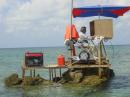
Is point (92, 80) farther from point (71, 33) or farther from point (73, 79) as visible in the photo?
point (71, 33)

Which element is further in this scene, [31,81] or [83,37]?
[31,81]

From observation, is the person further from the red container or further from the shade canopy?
the red container

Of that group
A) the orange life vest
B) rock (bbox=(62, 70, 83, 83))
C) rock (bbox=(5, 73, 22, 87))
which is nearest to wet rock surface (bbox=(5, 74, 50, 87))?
rock (bbox=(5, 73, 22, 87))

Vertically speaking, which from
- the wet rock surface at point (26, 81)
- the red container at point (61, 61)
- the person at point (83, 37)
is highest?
the person at point (83, 37)

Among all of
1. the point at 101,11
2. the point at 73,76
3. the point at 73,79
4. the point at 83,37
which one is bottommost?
the point at 73,79

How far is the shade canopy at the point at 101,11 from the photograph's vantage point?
914 inches

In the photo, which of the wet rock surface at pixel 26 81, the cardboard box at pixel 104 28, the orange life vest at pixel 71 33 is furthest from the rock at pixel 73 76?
the cardboard box at pixel 104 28

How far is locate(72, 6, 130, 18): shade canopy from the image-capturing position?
76.2 ft

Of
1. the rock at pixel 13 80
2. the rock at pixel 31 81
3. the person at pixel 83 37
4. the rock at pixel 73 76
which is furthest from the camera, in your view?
the rock at pixel 13 80

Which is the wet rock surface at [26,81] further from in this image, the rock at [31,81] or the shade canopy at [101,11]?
the shade canopy at [101,11]

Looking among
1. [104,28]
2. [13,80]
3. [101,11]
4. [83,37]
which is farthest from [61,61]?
[101,11]

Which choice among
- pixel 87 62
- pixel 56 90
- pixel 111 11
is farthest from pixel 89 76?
pixel 111 11

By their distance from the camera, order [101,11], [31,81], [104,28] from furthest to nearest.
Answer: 1. [101,11]
2. [31,81]
3. [104,28]

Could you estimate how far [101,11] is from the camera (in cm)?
2338
